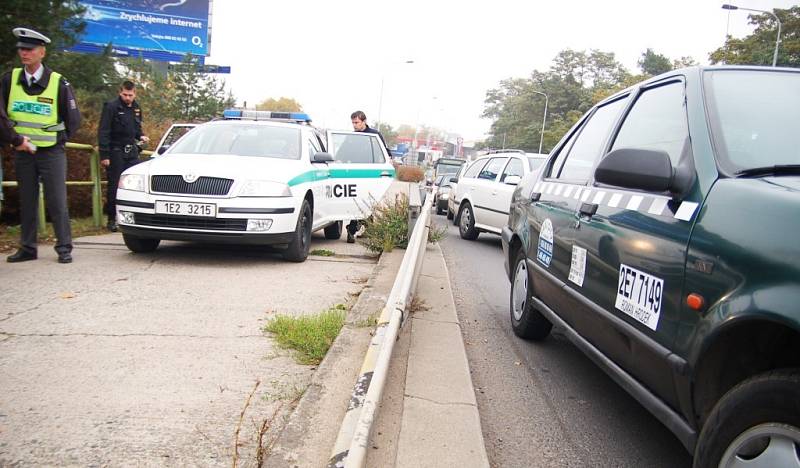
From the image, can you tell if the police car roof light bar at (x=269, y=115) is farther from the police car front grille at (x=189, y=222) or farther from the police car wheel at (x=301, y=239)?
the police car front grille at (x=189, y=222)

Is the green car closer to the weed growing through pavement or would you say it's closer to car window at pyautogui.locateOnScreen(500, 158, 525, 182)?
the weed growing through pavement

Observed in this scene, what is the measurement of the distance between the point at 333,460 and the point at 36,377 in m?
1.91

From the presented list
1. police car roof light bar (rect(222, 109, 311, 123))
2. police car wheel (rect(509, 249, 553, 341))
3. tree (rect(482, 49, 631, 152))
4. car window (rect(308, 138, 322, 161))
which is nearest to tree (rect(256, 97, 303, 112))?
tree (rect(482, 49, 631, 152))

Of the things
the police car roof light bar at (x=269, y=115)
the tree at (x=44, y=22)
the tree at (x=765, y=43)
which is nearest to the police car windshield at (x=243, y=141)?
the tree at (x=44, y=22)

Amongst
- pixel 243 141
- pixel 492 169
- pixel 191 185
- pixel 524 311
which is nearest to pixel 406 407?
pixel 524 311

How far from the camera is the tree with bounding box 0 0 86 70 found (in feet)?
27.9

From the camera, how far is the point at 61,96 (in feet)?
18.5

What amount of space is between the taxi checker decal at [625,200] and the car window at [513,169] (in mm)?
6281

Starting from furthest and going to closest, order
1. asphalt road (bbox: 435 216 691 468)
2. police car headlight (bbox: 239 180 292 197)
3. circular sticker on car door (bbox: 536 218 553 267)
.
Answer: police car headlight (bbox: 239 180 292 197)
circular sticker on car door (bbox: 536 218 553 267)
asphalt road (bbox: 435 216 691 468)

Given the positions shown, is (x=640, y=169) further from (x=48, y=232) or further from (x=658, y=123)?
(x=48, y=232)

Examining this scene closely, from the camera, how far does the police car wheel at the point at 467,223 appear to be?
11.4 meters

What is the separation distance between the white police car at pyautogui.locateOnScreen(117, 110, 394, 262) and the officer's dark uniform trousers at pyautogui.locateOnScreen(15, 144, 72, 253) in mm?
555

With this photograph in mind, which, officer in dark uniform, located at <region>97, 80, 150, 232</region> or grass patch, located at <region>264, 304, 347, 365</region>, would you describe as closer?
grass patch, located at <region>264, 304, 347, 365</region>

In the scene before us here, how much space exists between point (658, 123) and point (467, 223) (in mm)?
8749
